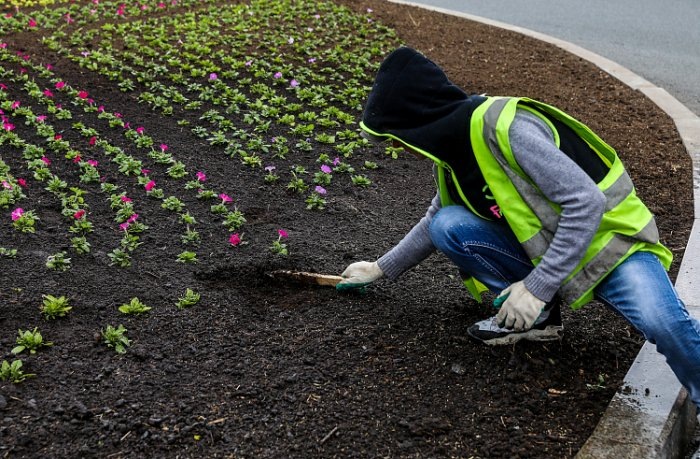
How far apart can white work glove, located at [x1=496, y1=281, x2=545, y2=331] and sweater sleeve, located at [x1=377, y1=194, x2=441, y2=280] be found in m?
0.54

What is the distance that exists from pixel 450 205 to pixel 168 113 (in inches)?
122

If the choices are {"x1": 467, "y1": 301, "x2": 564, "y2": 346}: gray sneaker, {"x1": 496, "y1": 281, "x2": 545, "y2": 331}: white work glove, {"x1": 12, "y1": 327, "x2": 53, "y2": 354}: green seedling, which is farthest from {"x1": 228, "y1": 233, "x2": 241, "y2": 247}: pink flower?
{"x1": 496, "y1": 281, "x2": 545, "y2": 331}: white work glove

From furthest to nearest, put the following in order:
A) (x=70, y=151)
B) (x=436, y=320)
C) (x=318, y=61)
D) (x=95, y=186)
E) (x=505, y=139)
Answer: (x=318, y=61)
(x=70, y=151)
(x=95, y=186)
(x=436, y=320)
(x=505, y=139)

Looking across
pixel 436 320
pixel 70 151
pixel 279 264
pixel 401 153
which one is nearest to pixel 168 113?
pixel 70 151

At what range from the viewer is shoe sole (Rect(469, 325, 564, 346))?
3047 mm

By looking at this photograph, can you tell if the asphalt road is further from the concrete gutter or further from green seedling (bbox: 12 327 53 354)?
green seedling (bbox: 12 327 53 354)

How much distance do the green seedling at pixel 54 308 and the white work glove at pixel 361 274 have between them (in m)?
1.08

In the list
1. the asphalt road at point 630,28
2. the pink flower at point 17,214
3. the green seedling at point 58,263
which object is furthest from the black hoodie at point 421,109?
the asphalt road at point 630,28

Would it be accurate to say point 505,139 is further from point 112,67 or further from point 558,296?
point 112,67

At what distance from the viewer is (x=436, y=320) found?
10.8ft

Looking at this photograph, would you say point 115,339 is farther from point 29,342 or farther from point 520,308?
point 520,308

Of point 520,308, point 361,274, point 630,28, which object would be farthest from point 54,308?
point 630,28

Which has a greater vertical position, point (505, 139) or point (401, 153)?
point (505, 139)

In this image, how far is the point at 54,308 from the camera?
3.18 m
